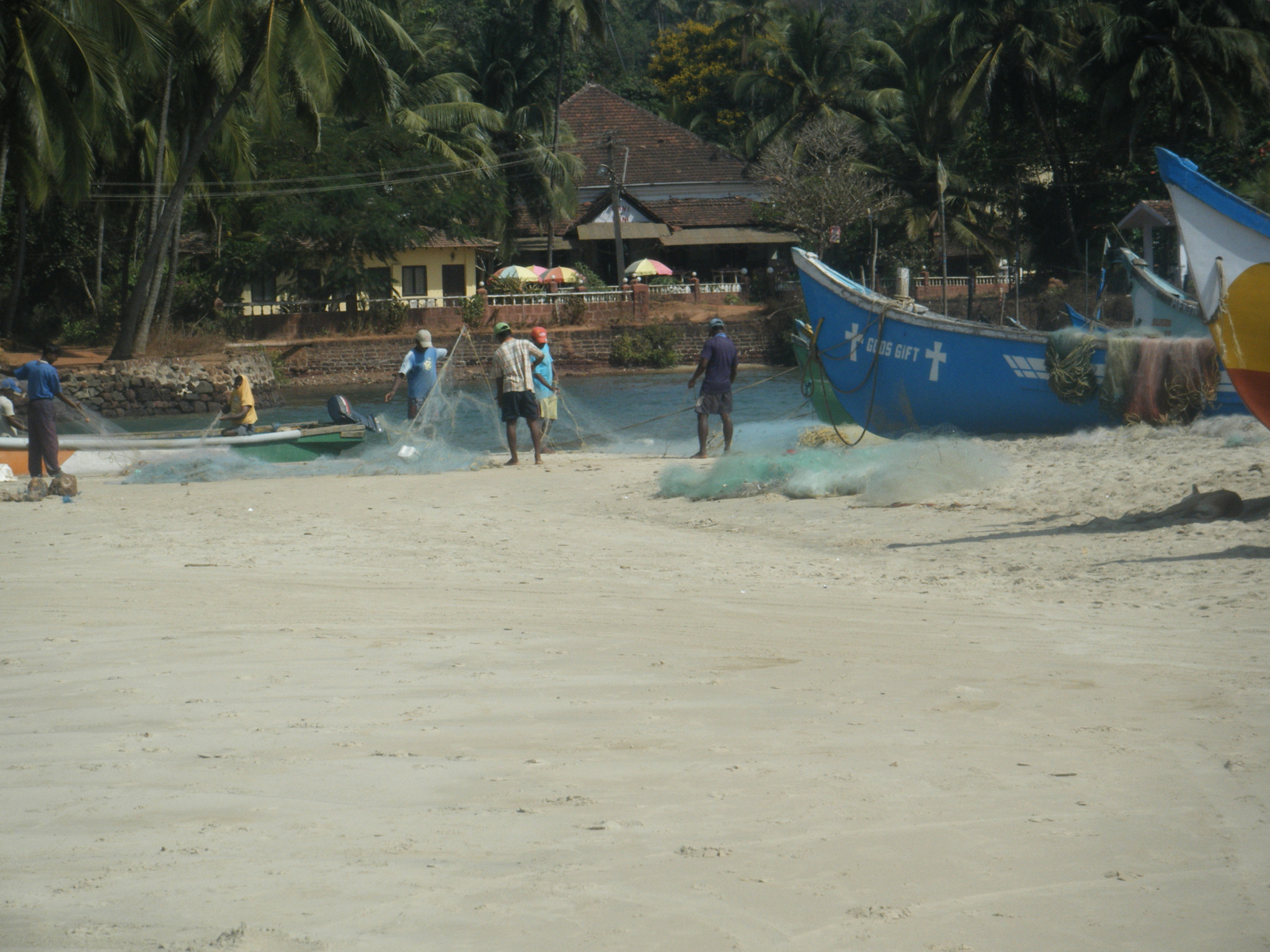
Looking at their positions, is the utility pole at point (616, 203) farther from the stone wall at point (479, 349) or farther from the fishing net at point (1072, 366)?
Result: the fishing net at point (1072, 366)

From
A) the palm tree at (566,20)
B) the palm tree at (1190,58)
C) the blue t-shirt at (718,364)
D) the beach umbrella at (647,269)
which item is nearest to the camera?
the blue t-shirt at (718,364)

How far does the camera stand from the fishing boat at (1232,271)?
8492mm

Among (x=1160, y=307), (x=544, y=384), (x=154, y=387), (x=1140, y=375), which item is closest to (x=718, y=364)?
(x=544, y=384)

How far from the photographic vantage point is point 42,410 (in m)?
12.7

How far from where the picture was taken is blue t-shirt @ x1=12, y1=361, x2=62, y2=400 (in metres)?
12.5

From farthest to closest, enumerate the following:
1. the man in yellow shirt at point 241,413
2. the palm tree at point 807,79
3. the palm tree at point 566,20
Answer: the palm tree at point 807,79, the palm tree at point 566,20, the man in yellow shirt at point 241,413

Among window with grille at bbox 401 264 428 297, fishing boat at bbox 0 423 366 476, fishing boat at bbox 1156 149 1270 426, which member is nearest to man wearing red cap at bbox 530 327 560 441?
fishing boat at bbox 0 423 366 476

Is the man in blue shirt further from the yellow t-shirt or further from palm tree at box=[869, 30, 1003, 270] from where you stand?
palm tree at box=[869, 30, 1003, 270]

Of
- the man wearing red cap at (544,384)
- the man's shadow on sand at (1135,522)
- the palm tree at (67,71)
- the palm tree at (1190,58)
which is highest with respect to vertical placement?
the palm tree at (1190,58)

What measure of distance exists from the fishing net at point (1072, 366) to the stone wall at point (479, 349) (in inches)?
985

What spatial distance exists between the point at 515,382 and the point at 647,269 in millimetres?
30875

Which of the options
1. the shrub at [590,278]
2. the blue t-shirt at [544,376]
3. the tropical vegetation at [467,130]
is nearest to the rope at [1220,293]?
the blue t-shirt at [544,376]

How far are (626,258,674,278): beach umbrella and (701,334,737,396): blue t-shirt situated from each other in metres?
30.3

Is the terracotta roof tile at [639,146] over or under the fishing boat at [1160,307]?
over
